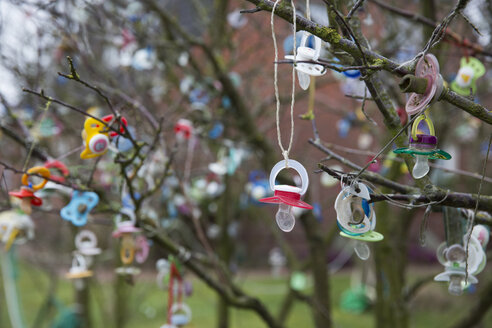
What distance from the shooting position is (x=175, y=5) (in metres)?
A: 5.01

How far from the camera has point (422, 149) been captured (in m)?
1.13

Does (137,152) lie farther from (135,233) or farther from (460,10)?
(460,10)

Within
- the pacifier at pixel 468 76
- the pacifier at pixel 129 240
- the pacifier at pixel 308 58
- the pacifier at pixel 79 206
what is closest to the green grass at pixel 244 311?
the pacifier at pixel 129 240

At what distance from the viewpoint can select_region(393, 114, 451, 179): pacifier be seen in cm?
112

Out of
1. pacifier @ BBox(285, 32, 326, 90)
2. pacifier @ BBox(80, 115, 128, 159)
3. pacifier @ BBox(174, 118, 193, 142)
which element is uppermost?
pacifier @ BBox(174, 118, 193, 142)

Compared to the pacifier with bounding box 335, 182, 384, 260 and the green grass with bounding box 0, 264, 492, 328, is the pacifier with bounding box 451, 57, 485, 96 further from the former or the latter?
the green grass with bounding box 0, 264, 492, 328

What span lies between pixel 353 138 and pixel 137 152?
29.0 ft

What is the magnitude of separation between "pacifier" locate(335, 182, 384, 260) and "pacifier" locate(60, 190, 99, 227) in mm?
897

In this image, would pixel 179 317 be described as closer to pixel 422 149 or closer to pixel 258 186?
pixel 258 186

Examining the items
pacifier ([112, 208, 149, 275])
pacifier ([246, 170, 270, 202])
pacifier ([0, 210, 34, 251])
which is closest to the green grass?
pacifier ([246, 170, 270, 202])

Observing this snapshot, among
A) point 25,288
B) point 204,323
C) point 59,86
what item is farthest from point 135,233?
point 25,288

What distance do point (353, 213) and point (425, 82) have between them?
0.40 m

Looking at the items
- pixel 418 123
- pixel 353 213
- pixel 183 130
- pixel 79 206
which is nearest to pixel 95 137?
pixel 79 206

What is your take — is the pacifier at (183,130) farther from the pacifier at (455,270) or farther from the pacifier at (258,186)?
the pacifier at (455,270)
